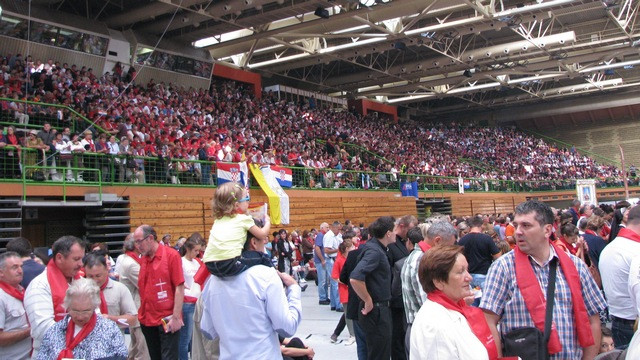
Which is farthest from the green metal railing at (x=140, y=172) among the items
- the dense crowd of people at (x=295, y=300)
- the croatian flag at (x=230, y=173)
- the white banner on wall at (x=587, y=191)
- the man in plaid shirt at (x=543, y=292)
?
the man in plaid shirt at (x=543, y=292)

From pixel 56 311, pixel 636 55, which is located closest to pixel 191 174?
pixel 56 311

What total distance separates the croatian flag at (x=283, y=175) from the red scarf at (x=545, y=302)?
50.4 feet

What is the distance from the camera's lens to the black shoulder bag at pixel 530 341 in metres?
2.74

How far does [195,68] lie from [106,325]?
22155 mm

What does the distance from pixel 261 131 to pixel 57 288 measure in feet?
62.1

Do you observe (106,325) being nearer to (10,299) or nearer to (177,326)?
(10,299)

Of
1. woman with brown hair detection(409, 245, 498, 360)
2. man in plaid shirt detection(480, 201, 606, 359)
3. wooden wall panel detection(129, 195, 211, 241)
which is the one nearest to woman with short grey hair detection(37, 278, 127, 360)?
woman with brown hair detection(409, 245, 498, 360)

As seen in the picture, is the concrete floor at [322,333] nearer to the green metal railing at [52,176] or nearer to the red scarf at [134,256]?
the red scarf at [134,256]

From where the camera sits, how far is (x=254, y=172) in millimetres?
17328

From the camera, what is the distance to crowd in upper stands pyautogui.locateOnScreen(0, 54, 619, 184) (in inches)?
615

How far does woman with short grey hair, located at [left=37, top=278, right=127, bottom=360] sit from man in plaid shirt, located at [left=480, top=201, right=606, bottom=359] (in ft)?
6.82

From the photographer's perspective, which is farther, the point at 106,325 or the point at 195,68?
the point at 195,68

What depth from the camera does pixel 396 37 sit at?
914 inches

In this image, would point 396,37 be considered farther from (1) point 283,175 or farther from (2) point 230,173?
(2) point 230,173
